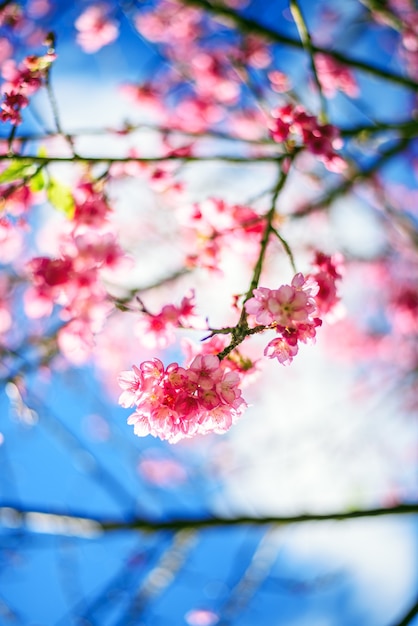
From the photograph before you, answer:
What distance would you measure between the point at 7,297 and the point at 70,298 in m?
2.60

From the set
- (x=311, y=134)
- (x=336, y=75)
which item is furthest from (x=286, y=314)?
(x=336, y=75)

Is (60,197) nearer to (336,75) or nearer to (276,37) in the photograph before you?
(276,37)

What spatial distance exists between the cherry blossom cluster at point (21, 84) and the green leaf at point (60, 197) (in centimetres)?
32

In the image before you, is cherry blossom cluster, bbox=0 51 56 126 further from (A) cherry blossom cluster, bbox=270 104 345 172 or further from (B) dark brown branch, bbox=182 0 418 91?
(B) dark brown branch, bbox=182 0 418 91

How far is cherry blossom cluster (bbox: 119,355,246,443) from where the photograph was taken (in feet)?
5.67

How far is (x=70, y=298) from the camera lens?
78.7 inches

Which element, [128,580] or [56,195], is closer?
[56,195]

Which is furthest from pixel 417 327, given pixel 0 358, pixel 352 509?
pixel 0 358

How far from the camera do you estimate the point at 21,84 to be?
92.3 inches

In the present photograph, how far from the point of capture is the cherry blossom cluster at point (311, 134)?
2.50 metres

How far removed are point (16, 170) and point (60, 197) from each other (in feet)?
1.02

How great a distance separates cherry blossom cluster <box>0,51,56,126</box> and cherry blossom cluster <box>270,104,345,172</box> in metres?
1.05

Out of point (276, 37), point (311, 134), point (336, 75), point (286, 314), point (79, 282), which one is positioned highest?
point (276, 37)

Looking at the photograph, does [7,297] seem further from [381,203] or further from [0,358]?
[381,203]
